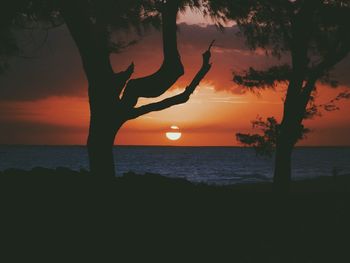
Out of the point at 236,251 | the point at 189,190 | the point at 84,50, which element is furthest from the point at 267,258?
the point at 84,50

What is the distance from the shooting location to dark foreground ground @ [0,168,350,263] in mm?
7230

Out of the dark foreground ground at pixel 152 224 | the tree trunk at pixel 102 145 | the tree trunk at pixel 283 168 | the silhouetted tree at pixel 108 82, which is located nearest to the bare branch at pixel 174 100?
the silhouetted tree at pixel 108 82

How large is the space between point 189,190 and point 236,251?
2682mm

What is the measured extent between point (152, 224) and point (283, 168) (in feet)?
24.7

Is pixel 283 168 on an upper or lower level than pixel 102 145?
lower

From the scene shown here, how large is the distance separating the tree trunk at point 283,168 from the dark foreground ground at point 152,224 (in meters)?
3.70

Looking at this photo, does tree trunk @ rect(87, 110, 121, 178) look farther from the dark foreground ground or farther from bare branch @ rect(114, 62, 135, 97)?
bare branch @ rect(114, 62, 135, 97)

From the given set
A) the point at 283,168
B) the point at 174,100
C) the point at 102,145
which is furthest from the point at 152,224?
the point at 283,168

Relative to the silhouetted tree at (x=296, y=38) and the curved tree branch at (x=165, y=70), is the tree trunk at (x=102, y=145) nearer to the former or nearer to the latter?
the curved tree branch at (x=165, y=70)

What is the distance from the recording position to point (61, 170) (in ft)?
37.2

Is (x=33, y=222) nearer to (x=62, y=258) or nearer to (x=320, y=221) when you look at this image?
(x=62, y=258)

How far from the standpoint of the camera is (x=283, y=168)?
14688mm

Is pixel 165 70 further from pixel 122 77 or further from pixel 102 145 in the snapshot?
pixel 102 145

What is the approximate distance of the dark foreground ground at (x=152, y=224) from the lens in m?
7.23
